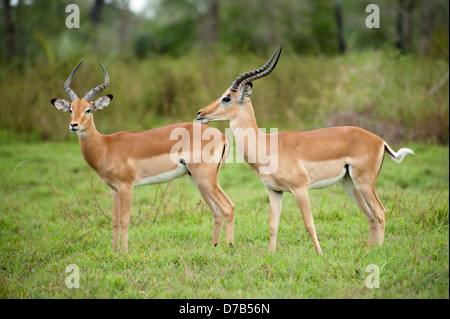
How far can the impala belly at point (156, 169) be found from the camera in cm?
525

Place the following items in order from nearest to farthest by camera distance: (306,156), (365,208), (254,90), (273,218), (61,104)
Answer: (306,156)
(273,218)
(365,208)
(61,104)
(254,90)

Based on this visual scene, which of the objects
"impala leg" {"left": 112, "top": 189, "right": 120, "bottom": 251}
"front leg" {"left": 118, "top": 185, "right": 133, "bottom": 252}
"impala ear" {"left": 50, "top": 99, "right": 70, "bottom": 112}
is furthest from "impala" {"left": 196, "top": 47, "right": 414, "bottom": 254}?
"impala ear" {"left": 50, "top": 99, "right": 70, "bottom": 112}

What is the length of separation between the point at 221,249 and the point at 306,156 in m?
1.23

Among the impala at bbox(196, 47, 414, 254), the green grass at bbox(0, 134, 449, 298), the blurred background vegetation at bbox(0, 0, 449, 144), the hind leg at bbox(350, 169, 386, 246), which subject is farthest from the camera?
the blurred background vegetation at bbox(0, 0, 449, 144)

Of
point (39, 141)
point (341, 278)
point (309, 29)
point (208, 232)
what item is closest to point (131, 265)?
point (208, 232)

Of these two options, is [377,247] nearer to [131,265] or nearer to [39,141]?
[131,265]

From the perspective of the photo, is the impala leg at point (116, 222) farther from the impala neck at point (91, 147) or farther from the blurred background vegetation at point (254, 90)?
the blurred background vegetation at point (254, 90)

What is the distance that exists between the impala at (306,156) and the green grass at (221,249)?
453mm

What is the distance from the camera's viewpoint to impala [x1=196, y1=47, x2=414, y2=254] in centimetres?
471

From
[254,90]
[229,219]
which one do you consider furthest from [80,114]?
[254,90]

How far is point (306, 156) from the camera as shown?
4770 mm

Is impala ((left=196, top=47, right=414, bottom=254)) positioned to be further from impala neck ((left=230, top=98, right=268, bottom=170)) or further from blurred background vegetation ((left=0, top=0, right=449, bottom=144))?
blurred background vegetation ((left=0, top=0, right=449, bottom=144))

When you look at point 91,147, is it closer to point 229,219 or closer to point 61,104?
point 61,104

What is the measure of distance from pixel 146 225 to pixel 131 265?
1509 mm
